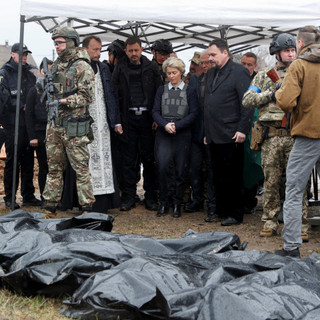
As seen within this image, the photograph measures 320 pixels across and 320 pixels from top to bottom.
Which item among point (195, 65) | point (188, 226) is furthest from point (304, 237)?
point (195, 65)

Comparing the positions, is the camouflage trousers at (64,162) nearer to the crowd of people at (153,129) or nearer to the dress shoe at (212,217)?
the crowd of people at (153,129)

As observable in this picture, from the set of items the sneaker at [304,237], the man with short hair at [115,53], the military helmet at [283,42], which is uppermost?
the military helmet at [283,42]

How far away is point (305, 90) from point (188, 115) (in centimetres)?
270

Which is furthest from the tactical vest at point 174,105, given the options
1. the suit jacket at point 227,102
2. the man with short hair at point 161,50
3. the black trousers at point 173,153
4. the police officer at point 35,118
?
the police officer at point 35,118

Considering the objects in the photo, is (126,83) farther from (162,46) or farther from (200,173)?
(200,173)

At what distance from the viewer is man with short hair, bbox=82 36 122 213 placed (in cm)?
746

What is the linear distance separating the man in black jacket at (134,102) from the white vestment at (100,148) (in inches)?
13.6

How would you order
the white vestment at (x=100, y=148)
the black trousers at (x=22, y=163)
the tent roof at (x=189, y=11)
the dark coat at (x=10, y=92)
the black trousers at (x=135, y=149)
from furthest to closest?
the black trousers at (x=22, y=163), the dark coat at (x=10, y=92), the black trousers at (x=135, y=149), the white vestment at (x=100, y=148), the tent roof at (x=189, y=11)

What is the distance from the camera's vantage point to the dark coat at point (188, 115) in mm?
7383

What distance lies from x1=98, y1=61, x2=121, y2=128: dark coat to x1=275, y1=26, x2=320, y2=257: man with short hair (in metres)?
3.09

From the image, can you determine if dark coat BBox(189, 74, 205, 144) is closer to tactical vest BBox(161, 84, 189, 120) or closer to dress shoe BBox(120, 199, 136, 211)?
tactical vest BBox(161, 84, 189, 120)

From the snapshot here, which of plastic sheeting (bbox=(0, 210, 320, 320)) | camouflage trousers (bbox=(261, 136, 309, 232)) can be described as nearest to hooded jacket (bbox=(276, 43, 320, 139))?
camouflage trousers (bbox=(261, 136, 309, 232))

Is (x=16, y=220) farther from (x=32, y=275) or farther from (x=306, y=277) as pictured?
(x=306, y=277)

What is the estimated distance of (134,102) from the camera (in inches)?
310
